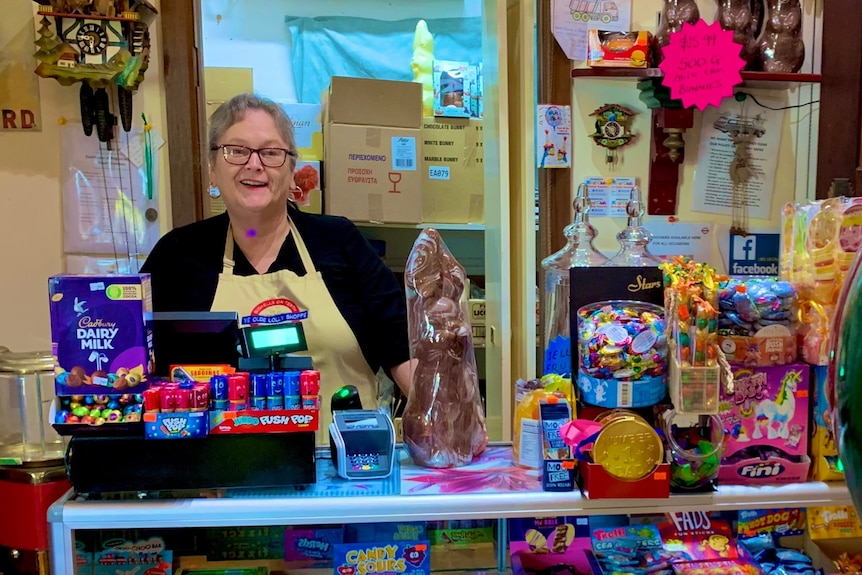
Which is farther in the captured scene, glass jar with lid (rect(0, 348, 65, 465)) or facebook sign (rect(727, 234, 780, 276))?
facebook sign (rect(727, 234, 780, 276))

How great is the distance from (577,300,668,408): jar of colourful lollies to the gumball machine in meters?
0.81

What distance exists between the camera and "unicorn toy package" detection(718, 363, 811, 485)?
1.06 metres

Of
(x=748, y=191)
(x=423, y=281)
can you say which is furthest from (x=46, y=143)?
(x=748, y=191)

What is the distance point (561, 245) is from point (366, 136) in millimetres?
830

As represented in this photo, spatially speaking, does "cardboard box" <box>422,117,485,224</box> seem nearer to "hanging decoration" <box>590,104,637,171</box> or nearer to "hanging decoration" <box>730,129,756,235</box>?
"hanging decoration" <box>590,104,637,171</box>

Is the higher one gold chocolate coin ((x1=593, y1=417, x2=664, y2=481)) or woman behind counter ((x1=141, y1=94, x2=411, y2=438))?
woman behind counter ((x1=141, y1=94, x2=411, y2=438))

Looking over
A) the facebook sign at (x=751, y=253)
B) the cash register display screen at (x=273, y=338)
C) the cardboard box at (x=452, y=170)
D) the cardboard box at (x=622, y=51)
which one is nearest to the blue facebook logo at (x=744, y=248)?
the facebook sign at (x=751, y=253)

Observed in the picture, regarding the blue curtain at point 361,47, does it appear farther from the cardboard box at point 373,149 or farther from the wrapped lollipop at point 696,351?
the wrapped lollipop at point 696,351

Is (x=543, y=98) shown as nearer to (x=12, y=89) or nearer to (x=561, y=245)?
(x=561, y=245)

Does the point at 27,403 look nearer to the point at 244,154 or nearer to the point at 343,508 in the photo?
the point at 343,508

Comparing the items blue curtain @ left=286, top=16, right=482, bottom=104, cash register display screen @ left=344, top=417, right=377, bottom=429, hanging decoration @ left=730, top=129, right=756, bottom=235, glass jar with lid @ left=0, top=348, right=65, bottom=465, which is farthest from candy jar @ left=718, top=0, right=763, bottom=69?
blue curtain @ left=286, top=16, right=482, bottom=104

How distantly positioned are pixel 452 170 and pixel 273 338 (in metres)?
2.01

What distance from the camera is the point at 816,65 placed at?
195 centimetres

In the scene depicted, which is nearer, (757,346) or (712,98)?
(757,346)
